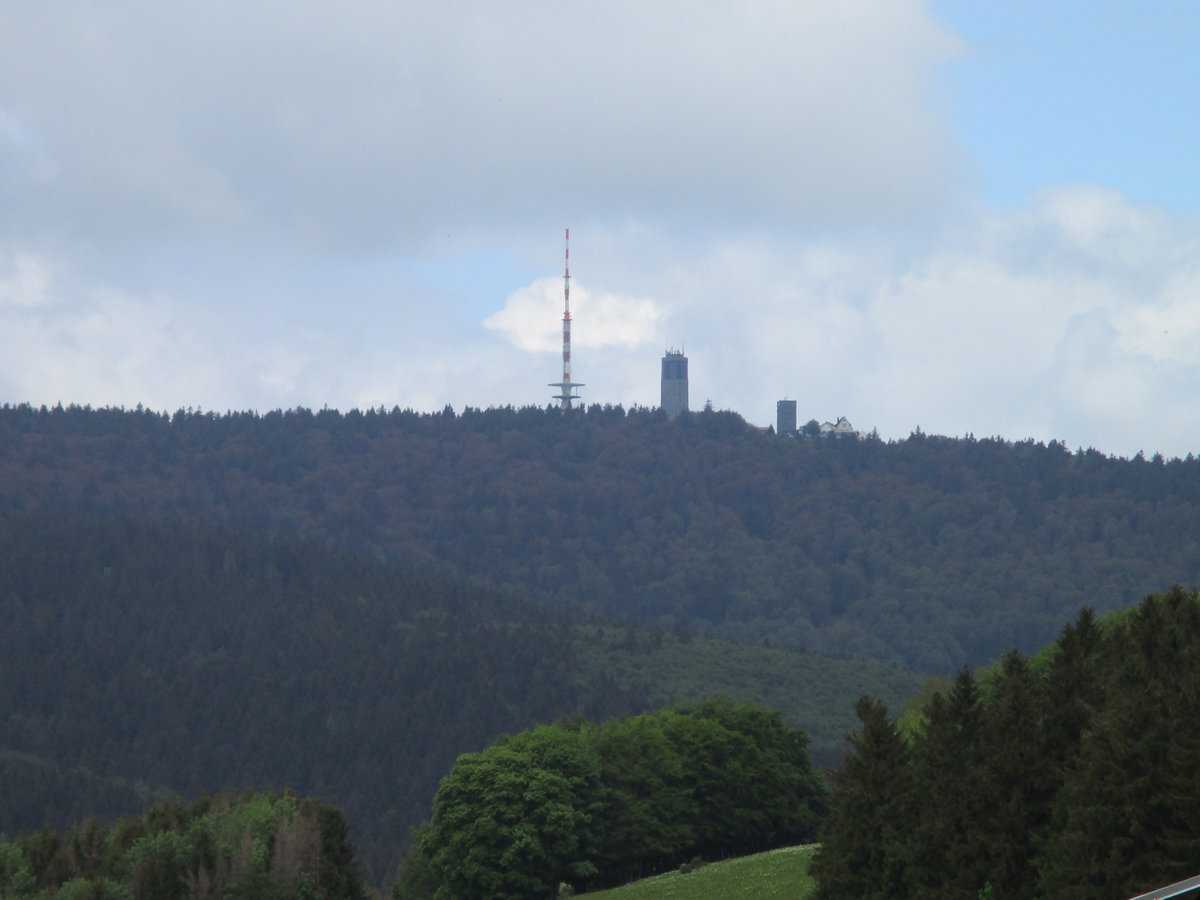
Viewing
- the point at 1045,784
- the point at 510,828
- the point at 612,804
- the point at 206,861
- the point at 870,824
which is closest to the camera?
the point at 1045,784

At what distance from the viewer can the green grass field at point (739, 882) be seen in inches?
2083

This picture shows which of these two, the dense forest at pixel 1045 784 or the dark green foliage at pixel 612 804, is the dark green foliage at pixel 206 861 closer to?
the dark green foliage at pixel 612 804

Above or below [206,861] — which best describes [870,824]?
above

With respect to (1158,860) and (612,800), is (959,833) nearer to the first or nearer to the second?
(1158,860)

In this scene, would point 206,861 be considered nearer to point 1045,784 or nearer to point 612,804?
point 612,804

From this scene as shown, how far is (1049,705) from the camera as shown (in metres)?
38.1

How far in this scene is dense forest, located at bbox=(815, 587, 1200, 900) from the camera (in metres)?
32.8

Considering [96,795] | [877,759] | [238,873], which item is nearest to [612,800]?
[238,873]

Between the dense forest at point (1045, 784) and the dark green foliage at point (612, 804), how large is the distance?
1282 inches

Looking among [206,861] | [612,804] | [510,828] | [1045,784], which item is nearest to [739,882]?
[510,828]

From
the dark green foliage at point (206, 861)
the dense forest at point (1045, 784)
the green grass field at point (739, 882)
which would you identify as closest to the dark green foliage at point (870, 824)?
the dense forest at point (1045, 784)

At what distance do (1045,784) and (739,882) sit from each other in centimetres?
2186

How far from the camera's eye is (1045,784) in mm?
37312

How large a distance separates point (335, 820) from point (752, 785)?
22.0m
